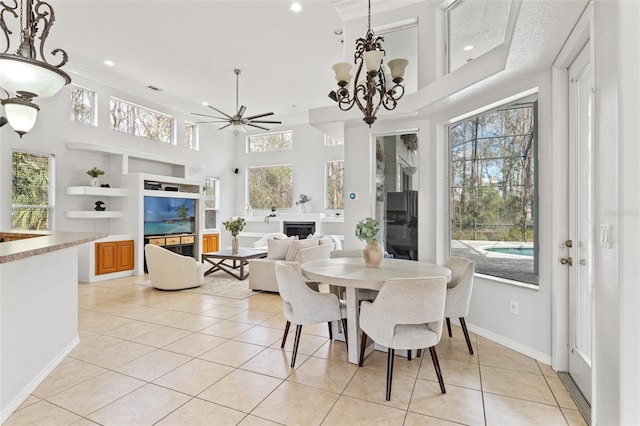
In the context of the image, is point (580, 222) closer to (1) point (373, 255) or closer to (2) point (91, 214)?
(1) point (373, 255)

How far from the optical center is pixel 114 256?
6383mm

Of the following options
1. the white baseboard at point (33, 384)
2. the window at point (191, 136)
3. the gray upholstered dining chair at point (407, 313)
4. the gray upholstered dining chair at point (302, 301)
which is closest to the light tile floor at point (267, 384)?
the white baseboard at point (33, 384)

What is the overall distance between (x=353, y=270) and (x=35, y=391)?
2451 millimetres

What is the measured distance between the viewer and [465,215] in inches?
149

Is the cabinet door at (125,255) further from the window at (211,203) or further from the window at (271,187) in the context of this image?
the window at (271,187)

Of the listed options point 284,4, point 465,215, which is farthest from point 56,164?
point 465,215

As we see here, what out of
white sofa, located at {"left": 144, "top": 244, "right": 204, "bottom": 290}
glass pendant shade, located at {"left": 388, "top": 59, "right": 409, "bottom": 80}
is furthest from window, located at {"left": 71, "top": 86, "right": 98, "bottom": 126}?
glass pendant shade, located at {"left": 388, "top": 59, "right": 409, "bottom": 80}

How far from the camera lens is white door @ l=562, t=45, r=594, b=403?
2.36 meters

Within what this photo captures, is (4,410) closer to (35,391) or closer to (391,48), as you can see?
(35,391)

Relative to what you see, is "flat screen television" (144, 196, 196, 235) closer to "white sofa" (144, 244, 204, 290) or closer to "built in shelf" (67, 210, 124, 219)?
"built in shelf" (67, 210, 124, 219)

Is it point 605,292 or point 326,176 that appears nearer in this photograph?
point 605,292

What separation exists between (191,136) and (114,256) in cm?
399

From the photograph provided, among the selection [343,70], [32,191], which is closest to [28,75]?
[343,70]

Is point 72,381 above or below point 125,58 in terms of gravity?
below
